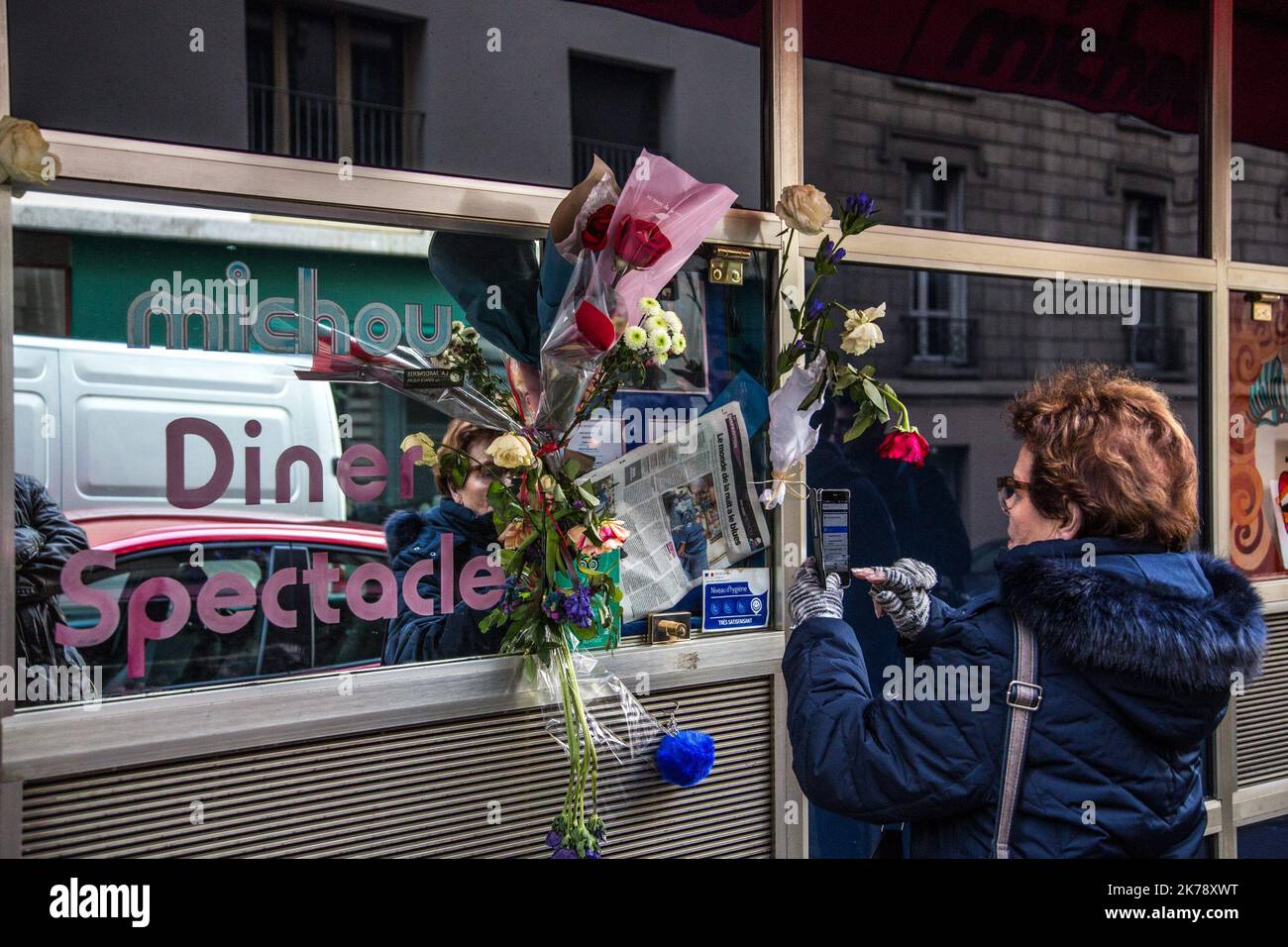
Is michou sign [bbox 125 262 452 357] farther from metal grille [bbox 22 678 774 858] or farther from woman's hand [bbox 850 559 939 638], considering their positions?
Result: woman's hand [bbox 850 559 939 638]

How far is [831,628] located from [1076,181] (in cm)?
266

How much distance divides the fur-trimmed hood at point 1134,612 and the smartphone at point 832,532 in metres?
0.62

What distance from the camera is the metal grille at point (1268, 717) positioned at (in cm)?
475

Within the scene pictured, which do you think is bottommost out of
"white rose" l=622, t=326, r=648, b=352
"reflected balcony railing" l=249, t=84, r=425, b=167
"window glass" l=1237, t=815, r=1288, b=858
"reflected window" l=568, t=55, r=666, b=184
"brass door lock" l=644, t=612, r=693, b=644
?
"window glass" l=1237, t=815, r=1288, b=858

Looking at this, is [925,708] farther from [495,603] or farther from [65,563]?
[65,563]

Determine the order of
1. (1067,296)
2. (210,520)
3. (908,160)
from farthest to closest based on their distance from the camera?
(1067,296) < (908,160) < (210,520)

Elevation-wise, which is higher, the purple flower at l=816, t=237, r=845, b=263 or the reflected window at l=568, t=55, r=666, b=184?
the reflected window at l=568, t=55, r=666, b=184

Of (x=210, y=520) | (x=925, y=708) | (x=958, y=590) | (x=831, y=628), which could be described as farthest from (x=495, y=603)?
(x=958, y=590)

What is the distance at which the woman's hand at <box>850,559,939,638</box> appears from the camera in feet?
9.12

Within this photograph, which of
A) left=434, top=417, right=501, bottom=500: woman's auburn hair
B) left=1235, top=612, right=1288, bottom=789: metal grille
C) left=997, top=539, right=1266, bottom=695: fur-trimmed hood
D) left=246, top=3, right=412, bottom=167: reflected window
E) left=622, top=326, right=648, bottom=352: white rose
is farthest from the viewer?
left=1235, top=612, right=1288, bottom=789: metal grille

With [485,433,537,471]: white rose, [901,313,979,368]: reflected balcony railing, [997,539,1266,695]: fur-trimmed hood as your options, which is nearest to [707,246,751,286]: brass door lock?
[901,313,979,368]: reflected balcony railing

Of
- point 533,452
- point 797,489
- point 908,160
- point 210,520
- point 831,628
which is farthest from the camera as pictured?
point 908,160

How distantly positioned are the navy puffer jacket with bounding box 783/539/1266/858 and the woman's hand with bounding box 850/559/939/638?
0.41 meters

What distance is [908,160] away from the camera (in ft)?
13.3
